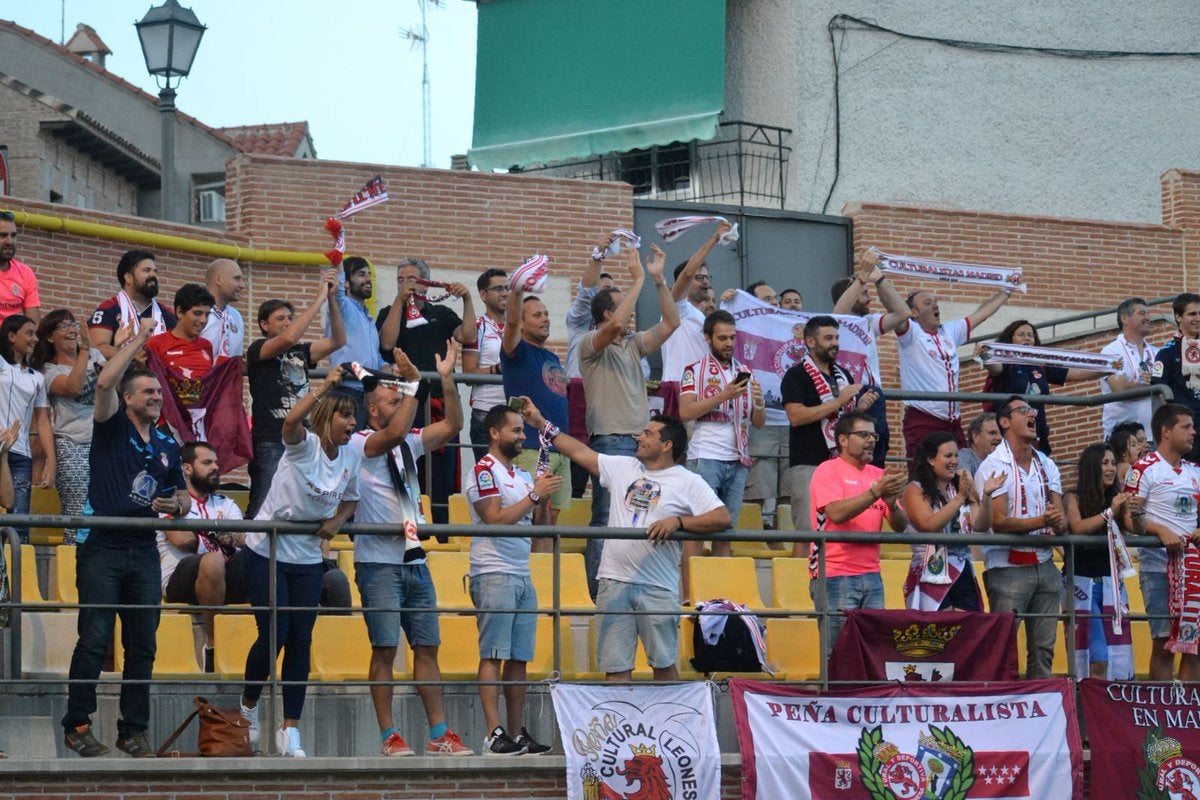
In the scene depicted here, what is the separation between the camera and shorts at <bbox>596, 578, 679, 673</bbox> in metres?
11.5

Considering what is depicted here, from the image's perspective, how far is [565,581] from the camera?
42.7ft

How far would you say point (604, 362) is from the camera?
13320 millimetres

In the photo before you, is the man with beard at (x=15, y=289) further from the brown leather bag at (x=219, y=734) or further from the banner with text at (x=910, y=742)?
the banner with text at (x=910, y=742)

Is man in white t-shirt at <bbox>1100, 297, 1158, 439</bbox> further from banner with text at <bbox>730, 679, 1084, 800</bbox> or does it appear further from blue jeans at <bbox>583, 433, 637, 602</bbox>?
blue jeans at <bbox>583, 433, 637, 602</bbox>

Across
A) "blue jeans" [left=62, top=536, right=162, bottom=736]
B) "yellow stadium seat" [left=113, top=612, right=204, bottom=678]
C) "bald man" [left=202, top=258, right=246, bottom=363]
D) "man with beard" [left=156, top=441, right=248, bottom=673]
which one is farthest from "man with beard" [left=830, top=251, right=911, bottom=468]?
"blue jeans" [left=62, top=536, right=162, bottom=736]

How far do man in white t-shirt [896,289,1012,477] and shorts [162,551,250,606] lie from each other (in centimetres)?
626

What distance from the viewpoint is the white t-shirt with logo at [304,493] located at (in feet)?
35.6

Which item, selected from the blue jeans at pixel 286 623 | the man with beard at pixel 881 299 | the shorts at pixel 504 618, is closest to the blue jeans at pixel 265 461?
the blue jeans at pixel 286 623

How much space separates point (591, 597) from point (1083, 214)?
40.7 ft

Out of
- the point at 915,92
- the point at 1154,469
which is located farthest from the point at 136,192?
the point at 1154,469

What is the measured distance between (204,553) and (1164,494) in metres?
5.84

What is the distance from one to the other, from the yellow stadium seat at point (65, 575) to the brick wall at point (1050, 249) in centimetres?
1046

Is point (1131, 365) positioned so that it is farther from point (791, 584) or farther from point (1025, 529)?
point (791, 584)

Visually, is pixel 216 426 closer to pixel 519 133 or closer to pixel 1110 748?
pixel 1110 748
